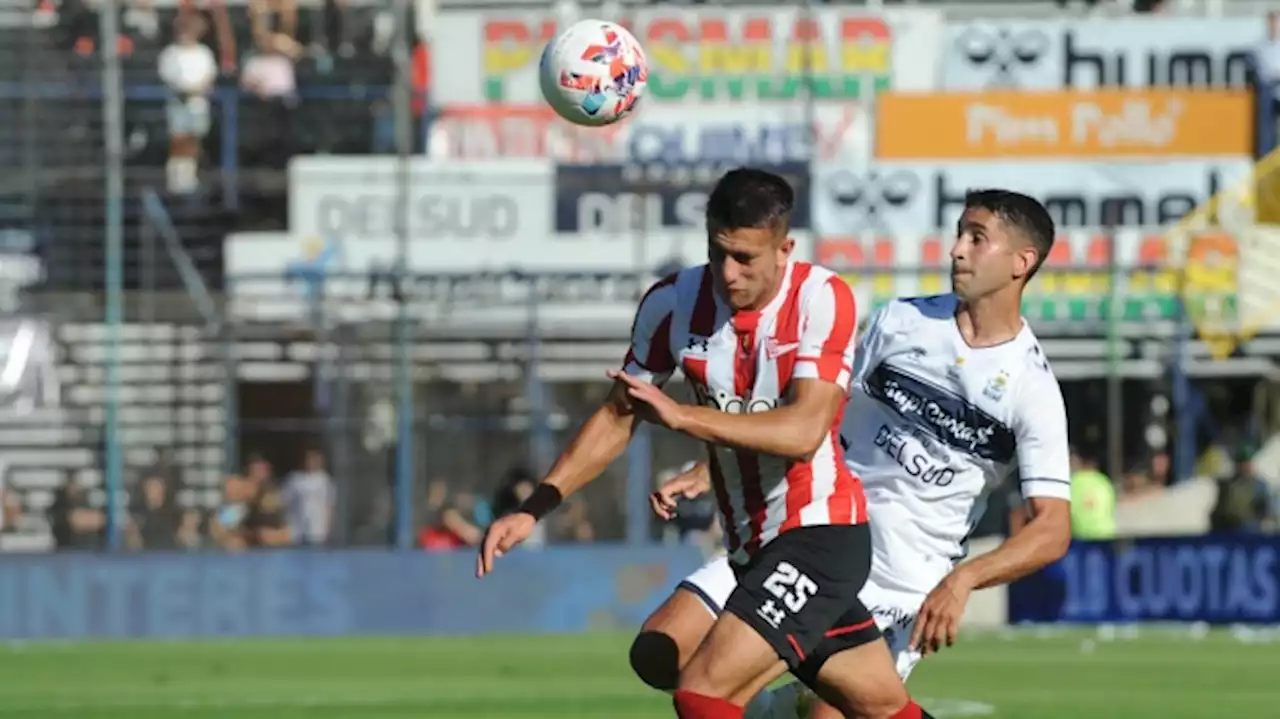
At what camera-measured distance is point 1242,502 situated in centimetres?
2447

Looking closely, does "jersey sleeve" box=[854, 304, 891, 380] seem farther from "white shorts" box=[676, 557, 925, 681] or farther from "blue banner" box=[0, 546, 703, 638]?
"blue banner" box=[0, 546, 703, 638]

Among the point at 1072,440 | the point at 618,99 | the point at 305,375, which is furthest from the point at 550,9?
the point at 618,99

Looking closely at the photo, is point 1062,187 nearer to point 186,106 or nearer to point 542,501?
point 186,106

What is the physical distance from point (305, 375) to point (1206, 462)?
893cm

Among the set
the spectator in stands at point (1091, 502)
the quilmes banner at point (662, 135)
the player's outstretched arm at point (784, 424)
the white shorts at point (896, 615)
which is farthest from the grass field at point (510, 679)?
the quilmes banner at point (662, 135)

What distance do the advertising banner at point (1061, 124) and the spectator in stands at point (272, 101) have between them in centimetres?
638

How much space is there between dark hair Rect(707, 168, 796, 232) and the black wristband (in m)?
1.06

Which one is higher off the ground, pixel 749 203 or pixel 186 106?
pixel 186 106

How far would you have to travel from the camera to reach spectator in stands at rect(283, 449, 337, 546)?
2478 centimetres

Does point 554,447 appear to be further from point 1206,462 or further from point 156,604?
point 1206,462

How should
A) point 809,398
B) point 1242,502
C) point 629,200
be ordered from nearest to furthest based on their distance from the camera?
point 809,398, point 1242,502, point 629,200

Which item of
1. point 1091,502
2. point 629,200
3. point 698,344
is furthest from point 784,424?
point 629,200

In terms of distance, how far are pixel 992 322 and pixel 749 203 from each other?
141 centimetres

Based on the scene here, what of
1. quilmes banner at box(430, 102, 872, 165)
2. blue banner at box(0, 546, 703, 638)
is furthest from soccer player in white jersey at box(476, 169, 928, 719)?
quilmes banner at box(430, 102, 872, 165)
